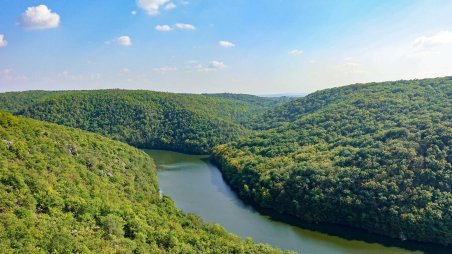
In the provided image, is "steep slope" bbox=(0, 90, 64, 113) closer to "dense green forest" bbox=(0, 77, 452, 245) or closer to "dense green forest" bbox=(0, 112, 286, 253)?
"dense green forest" bbox=(0, 77, 452, 245)

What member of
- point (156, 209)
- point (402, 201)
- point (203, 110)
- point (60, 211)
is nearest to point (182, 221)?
point (156, 209)

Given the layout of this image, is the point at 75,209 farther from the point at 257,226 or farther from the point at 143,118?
the point at 143,118

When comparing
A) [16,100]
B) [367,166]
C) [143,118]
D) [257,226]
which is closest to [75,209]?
[257,226]

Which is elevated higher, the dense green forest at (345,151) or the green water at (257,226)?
the dense green forest at (345,151)

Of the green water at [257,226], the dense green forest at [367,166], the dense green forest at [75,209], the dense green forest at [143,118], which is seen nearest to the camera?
the dense green forest at [75,209]

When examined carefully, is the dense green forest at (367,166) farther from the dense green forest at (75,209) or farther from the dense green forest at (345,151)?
the dense green forest at (75,209)

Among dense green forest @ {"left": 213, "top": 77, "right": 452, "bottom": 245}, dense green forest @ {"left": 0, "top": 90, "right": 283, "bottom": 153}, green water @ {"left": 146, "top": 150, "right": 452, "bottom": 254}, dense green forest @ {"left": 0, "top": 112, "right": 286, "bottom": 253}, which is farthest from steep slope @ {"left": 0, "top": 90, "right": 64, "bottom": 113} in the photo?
dense green forest @ {"left": 0, "top": 112, "right": 286, "bottom": 253}

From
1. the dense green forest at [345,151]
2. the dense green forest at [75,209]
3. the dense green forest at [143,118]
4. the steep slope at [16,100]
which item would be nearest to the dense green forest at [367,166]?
the dense green forest at [345,151]
